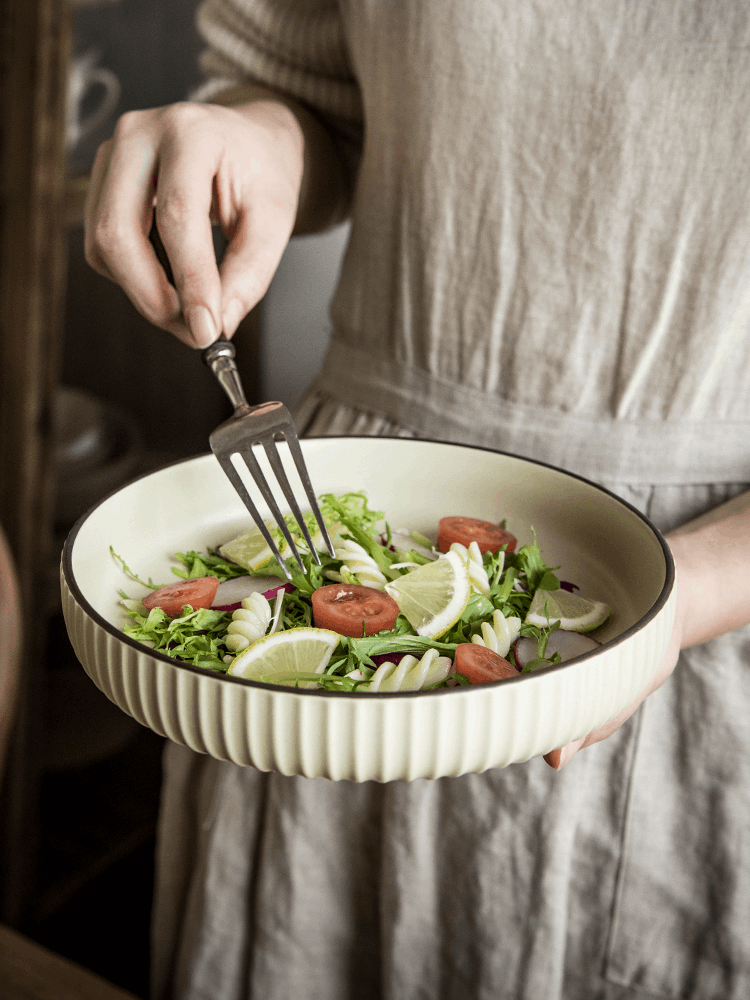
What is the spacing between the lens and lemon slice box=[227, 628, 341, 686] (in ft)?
1.71

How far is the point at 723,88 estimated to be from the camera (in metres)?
0.70

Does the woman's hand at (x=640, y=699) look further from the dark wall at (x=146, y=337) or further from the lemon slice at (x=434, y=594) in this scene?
the dark wall at (x=146, y=337)

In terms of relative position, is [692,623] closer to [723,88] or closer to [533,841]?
[533,841]

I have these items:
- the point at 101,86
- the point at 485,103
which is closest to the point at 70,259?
the point at 101,86

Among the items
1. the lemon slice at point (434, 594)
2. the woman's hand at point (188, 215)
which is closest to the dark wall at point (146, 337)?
the woman's hand at point (188, 215)

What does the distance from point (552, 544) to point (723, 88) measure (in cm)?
40

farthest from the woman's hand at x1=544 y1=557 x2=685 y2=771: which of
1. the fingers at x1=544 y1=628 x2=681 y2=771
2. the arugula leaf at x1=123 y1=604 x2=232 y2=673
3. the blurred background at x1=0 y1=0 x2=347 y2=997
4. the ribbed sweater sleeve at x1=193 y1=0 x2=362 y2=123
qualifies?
the blurred background at x1=0 y1=0 x2=347 y2=997

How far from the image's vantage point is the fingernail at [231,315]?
65 centimetres

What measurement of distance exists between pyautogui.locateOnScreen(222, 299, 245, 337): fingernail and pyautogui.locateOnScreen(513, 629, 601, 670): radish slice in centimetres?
32

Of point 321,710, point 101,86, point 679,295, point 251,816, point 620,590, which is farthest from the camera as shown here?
point 101,86

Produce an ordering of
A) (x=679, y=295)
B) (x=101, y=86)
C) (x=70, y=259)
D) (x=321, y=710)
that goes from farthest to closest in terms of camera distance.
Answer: (x=70, y=259), (x=101, y=86), (x=679, y=295), (x=321, y=710)

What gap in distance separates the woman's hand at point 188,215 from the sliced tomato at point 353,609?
0.68 feet

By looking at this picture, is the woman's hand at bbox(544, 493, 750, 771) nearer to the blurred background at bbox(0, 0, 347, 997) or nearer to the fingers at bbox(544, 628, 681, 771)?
the fingers at bbox(544, 628, 681, 771)

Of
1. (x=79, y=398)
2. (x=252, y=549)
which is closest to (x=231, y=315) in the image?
(x=252, y=549)
